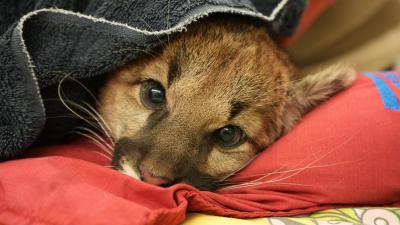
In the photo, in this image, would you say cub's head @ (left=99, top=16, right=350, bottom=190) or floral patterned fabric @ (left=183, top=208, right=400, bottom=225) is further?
cub's head @ (left=99, top=16, right=350, bottom=190)

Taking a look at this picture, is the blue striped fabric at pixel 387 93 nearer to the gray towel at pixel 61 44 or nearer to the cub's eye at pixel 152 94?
the gray towel at pixel 61 44

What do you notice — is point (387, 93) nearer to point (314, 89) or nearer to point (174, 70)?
point (314, 89)

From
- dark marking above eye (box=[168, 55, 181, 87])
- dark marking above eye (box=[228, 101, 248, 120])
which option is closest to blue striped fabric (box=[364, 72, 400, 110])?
dark marking above eye (box=[228, 101, 248, 120])

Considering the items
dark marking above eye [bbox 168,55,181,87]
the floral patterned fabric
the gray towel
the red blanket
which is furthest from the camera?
dark marking above eye [bbox 168,55,181,87]

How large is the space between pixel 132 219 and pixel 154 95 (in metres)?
0.77

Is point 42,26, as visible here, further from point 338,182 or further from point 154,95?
point 338,182

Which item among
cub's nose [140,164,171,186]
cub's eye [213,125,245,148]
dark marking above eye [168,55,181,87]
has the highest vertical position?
dark marking above eye [168,55,181,87]

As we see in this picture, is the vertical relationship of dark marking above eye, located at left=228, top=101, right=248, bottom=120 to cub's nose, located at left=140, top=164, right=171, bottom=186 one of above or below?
above

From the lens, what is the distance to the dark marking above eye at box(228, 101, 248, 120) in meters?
2.02

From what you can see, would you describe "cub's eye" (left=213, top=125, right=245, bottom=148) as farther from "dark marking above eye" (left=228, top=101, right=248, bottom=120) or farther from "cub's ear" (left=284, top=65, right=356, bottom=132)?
"cub's ear" (left=284, top=65, right=356, bottom=132)

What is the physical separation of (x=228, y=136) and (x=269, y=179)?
0.27 m

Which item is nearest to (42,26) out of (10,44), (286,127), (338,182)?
(10,44)

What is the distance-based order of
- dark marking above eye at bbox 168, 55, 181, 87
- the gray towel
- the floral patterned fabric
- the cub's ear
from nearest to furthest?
the floral patterned fabric < the gray towel < dark marking above eye at bbox 168, 55, 181, 87 < the cub's ear

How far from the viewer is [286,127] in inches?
90.3
